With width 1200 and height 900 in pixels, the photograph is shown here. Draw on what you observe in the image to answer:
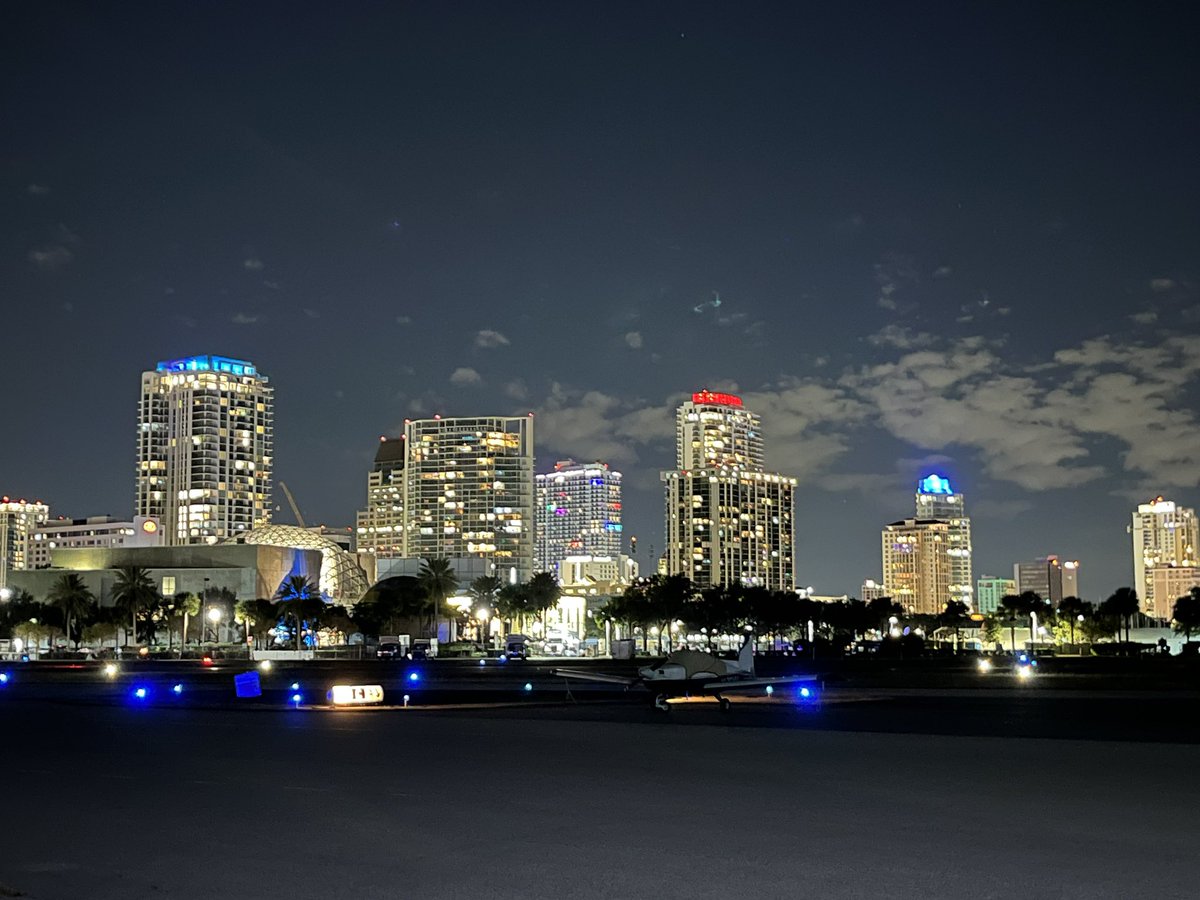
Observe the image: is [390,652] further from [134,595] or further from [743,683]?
[743,683]

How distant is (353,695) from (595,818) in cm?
2915

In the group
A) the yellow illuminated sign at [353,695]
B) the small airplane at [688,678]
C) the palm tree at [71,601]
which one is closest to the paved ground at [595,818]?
the small airplane at [688,678]

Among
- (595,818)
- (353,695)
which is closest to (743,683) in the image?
(353,695)

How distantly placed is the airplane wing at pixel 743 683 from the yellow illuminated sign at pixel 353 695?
1150 cm

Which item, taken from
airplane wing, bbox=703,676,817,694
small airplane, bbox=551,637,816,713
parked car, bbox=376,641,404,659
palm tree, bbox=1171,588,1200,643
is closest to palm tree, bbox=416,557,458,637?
parked car, bbox=376,641,404,659

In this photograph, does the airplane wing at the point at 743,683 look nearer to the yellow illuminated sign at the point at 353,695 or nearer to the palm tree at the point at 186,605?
the yellow illuminated sign at the point at 353,695

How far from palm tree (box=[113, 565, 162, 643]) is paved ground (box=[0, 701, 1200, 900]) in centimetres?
14246

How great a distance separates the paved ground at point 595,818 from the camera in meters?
12.4

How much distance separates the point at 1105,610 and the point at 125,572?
466 feet

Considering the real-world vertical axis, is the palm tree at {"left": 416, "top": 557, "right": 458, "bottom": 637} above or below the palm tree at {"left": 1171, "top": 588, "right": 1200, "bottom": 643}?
above

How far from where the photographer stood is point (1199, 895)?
38.0ft

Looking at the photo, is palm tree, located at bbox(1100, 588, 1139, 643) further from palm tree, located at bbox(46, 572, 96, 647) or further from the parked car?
palm tree, located at bbox(46, 572, 96, 647)

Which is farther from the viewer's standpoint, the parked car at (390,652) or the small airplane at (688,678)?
the parked car at (390,652)

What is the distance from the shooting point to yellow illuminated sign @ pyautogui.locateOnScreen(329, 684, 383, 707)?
4291 centimetres
